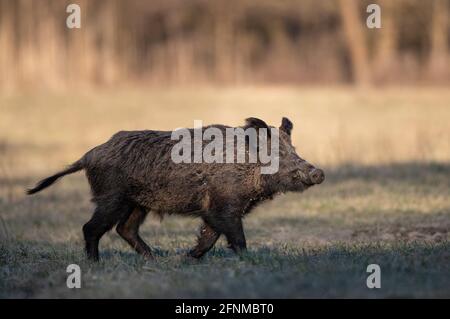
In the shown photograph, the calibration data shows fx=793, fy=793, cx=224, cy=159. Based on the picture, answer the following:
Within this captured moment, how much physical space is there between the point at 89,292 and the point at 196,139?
2387 millimetres

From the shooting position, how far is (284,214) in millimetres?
12906

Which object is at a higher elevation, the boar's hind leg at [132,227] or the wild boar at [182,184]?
the wild boar at [182,184]

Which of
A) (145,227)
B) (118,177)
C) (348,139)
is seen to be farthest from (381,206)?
(348,139)

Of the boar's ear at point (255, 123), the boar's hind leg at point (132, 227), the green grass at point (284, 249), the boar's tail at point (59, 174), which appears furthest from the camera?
the boar's hind leg at point (132, 227)

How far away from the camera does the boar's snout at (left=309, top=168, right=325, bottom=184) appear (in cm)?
821

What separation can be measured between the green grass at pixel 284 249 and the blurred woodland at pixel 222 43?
22.6 meters

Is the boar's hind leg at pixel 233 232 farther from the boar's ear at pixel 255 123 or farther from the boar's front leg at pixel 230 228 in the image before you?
the boar's ear at pixel 255 123

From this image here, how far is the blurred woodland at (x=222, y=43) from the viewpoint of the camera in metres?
37.4

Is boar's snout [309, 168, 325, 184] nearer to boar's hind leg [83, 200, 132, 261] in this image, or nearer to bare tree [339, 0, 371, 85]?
boar's hind leg [83, 200, 132, 261]

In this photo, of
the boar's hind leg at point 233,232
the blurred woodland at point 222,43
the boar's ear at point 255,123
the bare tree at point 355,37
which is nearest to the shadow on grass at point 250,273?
the boar's hind leg at point 233,232

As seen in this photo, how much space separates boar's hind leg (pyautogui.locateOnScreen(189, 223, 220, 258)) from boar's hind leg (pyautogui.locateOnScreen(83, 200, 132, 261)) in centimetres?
86

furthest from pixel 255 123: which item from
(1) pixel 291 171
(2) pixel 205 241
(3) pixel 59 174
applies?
(3) pixel 59 174

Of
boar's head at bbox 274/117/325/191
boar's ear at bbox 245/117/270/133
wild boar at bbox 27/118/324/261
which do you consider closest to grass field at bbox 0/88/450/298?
wild boar at bbox 27/118/324/261

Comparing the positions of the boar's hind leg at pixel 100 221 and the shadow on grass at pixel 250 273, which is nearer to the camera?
the shadow on grass at pixel 250 273
